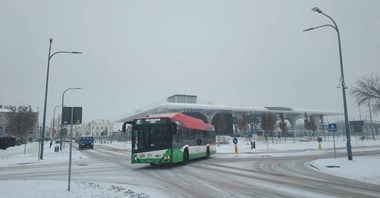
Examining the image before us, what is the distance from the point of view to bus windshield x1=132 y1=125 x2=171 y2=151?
17625 millimetres

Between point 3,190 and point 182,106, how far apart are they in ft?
259

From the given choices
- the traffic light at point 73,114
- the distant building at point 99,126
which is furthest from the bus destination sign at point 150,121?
the distant building at point 99,126

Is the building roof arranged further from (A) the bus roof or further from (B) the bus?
(B) the bus

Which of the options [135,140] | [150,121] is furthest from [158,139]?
[135,140]

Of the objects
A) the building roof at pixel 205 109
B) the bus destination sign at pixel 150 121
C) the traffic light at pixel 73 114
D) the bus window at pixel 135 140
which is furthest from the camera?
the building roof at pixel 205 109

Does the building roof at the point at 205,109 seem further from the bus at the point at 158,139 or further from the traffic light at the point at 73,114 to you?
the traffic light at the point at 73,114

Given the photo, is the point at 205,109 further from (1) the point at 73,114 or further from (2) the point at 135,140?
(1) the point at 73,114

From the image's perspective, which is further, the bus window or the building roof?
the building roof

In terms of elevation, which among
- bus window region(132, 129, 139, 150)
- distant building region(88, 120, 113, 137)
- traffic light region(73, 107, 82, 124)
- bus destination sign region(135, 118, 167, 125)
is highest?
distant building region(88, 120, 113, 137)

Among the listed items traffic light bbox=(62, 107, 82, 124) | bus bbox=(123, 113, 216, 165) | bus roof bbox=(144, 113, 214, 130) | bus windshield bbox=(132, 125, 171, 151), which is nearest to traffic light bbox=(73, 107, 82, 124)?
traffic light bbox=(62, 107, 82, 124)

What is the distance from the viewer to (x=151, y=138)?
58.4ft

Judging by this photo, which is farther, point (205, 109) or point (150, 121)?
point (205, 109)

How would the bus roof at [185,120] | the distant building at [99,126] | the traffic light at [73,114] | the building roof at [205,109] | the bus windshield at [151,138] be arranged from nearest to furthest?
the traffic light at [73,114], the bus windshield at [151,138], the bus roof at [185,120], the building roof at [205,109], the distant building at [99,126]

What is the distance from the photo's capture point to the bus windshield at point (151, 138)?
1762cm
